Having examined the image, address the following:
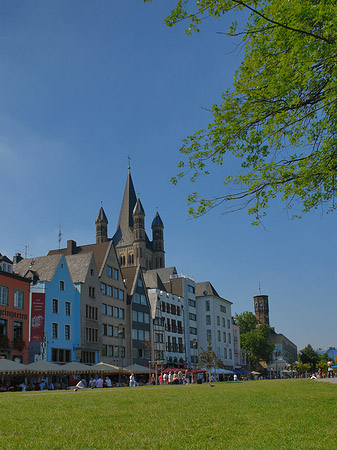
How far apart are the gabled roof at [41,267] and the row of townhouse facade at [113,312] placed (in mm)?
102

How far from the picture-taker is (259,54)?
1197cm

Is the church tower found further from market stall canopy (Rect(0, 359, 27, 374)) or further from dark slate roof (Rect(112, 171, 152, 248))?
market stall canopy (Rect(0, 359, 27, 374))

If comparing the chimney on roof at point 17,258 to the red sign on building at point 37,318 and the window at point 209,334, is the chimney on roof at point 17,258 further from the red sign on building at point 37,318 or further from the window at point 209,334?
the window at point 209,334

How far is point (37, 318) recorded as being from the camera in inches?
1913

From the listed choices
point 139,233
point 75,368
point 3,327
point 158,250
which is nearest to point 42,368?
point 75,368

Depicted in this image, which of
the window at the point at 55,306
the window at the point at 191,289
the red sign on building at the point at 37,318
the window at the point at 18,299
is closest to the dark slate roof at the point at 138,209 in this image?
the window at the point at 191,289

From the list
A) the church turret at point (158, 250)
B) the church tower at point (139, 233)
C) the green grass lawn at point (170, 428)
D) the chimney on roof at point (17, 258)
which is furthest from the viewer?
the church turret at point (158, 250)

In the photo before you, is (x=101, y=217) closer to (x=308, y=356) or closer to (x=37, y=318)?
(x=308, y=356)

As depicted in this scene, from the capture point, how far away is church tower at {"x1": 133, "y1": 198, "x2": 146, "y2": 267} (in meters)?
163

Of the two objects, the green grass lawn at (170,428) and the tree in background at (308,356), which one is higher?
the green grass lawn at (170,428)

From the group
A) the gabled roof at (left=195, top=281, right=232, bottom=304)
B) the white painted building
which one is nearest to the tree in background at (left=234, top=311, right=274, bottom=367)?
the white painted building

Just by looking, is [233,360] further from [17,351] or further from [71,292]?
[17,351]

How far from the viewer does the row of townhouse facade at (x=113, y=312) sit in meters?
50.9

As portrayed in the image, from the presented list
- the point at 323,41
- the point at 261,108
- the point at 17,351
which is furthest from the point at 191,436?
the point at 17,351
